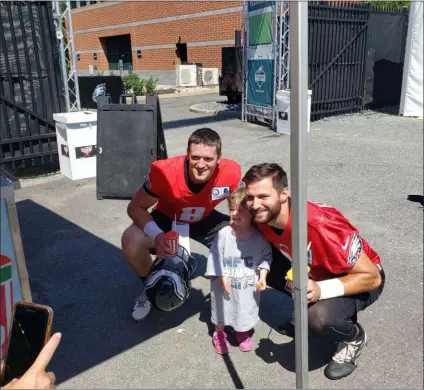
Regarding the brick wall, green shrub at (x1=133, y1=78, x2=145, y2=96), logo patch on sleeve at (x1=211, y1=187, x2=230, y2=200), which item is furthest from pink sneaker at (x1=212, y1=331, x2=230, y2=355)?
the brick wall

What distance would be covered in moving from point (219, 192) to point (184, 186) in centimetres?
27

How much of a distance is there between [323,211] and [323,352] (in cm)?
99

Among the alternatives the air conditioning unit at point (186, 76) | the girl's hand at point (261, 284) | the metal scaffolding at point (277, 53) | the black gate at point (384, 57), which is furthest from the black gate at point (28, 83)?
the air conditioning unit at point (186, 76)

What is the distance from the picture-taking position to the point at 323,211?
2369 mm

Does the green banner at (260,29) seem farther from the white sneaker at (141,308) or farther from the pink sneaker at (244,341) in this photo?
the pink sneaker at (244,341)

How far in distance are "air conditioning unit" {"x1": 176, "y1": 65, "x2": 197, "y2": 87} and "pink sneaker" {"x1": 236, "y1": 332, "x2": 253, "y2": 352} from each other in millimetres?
24030

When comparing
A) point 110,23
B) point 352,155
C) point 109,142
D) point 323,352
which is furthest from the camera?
point 110,23

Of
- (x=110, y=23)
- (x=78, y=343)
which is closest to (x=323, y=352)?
(x=78, y=343)

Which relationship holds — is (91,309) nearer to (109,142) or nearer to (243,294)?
(243,294)

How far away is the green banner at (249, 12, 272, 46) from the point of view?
10.1 meters

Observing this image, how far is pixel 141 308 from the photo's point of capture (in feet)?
10.4

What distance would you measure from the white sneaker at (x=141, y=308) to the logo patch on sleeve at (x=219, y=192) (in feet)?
2.89

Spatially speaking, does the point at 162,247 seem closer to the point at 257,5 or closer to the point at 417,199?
the point at 417,199

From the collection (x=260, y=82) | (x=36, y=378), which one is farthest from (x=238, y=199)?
(x=260, y=82)
